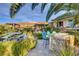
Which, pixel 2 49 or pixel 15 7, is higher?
pixel 15 7

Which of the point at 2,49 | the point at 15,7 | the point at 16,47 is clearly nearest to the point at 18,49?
the point at 16,47

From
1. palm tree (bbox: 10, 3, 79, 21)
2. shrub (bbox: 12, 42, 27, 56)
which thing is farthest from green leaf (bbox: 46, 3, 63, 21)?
shrub (bbox: 12, 42, 27, 56)

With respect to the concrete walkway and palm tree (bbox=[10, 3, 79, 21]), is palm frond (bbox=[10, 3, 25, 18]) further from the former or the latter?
the concrete walkway

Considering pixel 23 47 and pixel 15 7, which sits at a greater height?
pixel 15 7

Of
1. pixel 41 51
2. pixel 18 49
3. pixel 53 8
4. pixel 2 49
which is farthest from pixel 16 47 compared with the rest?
pixel 53 8

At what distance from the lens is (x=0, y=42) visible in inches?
68.3

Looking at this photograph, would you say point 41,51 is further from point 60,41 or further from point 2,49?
point 2,49

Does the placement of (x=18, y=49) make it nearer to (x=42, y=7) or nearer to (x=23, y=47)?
(x=23, y=47)

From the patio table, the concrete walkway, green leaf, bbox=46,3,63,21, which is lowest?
the concrete walkway

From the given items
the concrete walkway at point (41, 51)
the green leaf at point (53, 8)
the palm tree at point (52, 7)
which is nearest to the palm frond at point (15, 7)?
the palm tree at point (52, 7)

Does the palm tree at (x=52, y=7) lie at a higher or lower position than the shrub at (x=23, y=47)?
higher

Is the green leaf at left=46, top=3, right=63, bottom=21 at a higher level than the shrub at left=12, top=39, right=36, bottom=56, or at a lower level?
higher

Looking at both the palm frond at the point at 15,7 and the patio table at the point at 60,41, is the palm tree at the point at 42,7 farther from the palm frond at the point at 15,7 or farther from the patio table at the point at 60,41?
the patio table at the point at 60,41

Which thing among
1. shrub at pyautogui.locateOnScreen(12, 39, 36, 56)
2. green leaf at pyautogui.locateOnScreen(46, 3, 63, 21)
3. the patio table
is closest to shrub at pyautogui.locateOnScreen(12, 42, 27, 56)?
shrub at pyautogui.locateOnScreen(12, 39, 36, 56)
